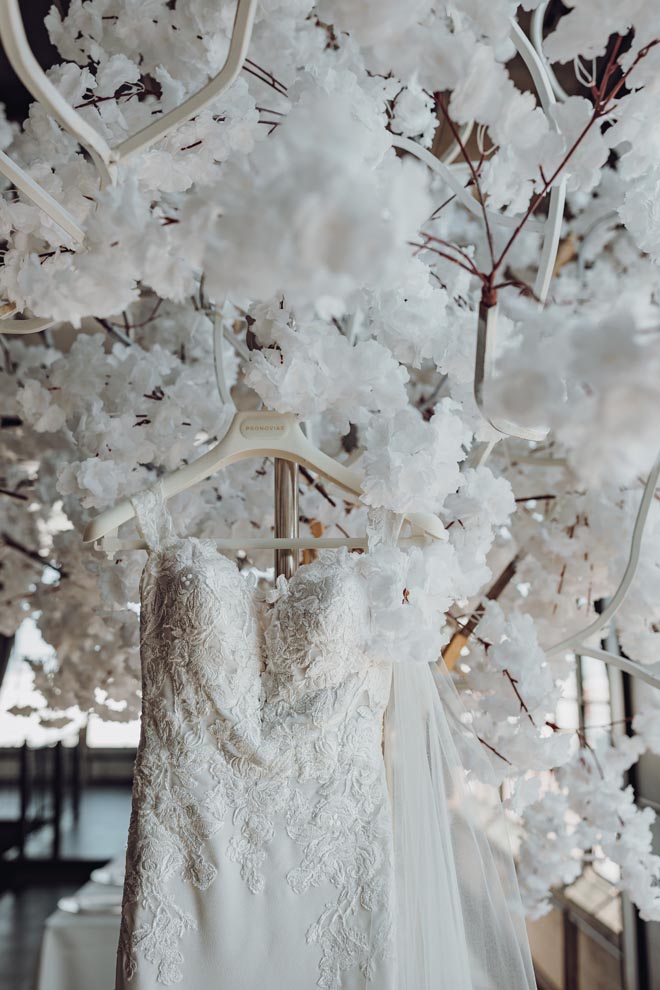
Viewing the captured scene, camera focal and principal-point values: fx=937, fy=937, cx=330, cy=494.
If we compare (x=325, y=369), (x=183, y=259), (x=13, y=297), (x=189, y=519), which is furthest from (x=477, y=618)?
(x=183, y=259)

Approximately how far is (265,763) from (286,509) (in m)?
0.43

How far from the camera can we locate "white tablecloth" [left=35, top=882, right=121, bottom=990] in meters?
3.08

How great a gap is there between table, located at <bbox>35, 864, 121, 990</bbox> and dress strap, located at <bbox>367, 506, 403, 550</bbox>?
2.16 m

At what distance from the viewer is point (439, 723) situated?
1543 mm

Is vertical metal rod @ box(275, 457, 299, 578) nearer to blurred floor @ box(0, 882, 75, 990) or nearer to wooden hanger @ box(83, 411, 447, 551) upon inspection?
wooden hanger @ box(83, 411, 447, 551)

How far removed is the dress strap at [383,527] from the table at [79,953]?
7.10 feet

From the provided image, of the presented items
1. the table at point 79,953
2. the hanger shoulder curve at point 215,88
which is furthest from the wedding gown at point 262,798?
the table at point 79,953

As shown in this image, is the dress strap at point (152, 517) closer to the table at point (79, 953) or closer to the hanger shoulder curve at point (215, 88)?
the hanger shoulder curve at point (215, 88)

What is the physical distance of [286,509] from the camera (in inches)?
64.6

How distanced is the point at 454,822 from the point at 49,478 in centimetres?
171

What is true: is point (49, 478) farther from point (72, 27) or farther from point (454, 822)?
point (454, 822)

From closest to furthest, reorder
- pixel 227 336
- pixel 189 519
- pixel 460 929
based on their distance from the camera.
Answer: pixel 460 929, pixel 189 519, pixel 227 336

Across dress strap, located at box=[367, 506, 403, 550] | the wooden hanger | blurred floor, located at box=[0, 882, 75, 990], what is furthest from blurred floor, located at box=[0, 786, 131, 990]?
dress strap, located at box=[367, 506, 403, 550]

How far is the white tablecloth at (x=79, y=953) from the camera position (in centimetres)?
308
